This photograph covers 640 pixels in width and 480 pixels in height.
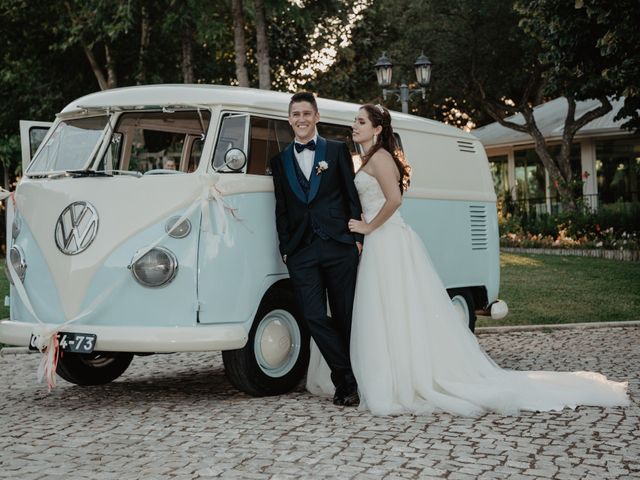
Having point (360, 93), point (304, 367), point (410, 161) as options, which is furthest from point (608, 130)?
point (304, 367)

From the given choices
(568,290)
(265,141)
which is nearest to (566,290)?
(568,290)

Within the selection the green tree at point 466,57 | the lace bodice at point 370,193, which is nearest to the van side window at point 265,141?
the lace bodice at point 370,193

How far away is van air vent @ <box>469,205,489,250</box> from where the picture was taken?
400 inches

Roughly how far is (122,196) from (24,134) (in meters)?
1.67

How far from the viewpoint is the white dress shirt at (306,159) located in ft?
23.8

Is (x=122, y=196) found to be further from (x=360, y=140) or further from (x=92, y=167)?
(x=360, y=140)

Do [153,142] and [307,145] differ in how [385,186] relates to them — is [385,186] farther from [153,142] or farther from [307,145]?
[153,142]

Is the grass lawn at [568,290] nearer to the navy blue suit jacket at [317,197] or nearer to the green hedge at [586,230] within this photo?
the green hedge at [586,230]

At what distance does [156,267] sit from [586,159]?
26441 mm

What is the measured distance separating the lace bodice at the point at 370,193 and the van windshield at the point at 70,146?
2.17 metres

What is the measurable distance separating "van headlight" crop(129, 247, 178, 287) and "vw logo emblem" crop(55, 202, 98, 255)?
17.9 inches

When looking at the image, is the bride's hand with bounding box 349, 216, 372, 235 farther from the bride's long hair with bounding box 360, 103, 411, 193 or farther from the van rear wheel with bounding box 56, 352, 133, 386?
the van rear wheel with bounding box 56, 352, 133, 386

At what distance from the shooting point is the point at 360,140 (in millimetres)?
7590

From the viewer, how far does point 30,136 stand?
8.21 metres
